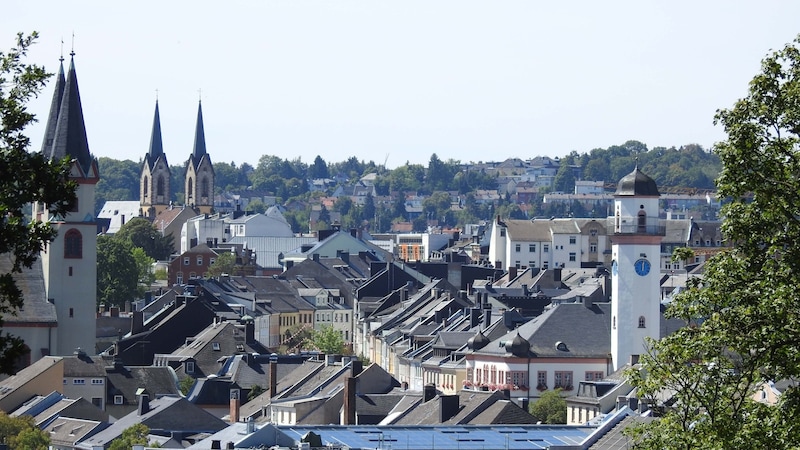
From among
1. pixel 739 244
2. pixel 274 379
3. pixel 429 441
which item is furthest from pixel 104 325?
pixel 739 244

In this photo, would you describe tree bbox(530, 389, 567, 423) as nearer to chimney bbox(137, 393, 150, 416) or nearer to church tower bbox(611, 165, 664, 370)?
church tower bbox(611, 165, 664, 370)

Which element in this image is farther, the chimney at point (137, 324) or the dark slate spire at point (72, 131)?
the chimney at point (137, 324)

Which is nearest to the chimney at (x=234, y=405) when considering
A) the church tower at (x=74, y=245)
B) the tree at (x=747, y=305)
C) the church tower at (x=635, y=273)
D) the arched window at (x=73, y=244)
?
the church tower at (x=74, y=245)

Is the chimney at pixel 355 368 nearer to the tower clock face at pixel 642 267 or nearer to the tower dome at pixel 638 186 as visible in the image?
the tower clock face at pixel 642 267

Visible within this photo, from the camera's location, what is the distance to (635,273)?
102m

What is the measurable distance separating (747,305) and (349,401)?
61.0 m

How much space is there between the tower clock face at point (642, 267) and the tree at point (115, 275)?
57.8 metres

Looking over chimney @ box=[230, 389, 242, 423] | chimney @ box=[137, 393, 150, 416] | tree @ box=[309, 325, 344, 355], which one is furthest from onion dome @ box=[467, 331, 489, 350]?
tree @ box=[309, 325, 344, 355]

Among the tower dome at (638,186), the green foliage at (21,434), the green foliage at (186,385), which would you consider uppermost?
the tower dome at (638,186)

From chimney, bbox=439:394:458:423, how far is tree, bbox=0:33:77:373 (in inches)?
2209

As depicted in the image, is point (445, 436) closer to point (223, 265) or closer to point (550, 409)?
point (550, 409)

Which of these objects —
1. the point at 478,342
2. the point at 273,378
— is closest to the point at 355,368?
the point at 273,378

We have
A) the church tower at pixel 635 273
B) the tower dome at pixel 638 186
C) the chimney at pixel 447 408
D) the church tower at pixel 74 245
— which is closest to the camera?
the chimney at pixel 447 408

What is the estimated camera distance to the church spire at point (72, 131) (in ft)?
363
